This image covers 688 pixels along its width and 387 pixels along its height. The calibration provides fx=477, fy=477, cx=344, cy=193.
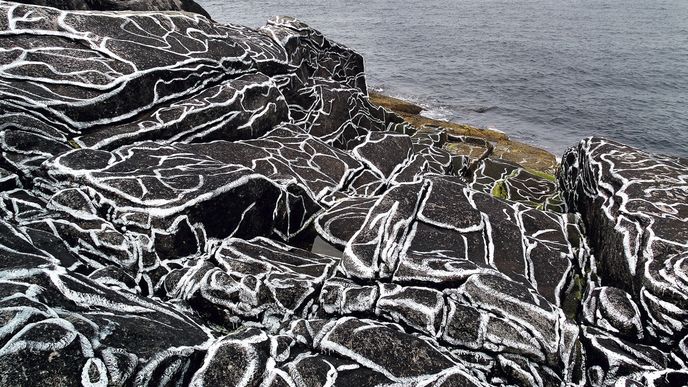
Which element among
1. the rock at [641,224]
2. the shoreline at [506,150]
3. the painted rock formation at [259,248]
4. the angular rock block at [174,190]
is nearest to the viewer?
the painted rock formation at [259,248]

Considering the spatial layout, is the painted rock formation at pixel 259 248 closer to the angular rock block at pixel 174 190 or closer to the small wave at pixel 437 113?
the angular rock block at pixel 174 190

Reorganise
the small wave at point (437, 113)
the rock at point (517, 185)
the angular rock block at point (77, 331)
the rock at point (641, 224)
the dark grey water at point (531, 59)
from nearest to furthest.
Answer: the angular rock block at point (77, 331), the rock at point (641, 224), the rock at point (517, 185), the small wave at point (437, 113), the dark grey water at point (531, 59)

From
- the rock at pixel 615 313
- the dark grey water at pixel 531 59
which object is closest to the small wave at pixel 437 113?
the dark grey water at pixel 531 59

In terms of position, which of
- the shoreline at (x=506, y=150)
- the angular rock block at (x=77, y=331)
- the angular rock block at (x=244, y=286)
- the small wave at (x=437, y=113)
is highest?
the angular rock block at (x=77, y=331)

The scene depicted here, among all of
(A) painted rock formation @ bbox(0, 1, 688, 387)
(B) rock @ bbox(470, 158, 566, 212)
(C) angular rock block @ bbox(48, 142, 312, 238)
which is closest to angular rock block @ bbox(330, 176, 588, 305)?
(A) painted rock formation @ bbox(0, 1, 688, 387)

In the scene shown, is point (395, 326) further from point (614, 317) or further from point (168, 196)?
point (168, 196)

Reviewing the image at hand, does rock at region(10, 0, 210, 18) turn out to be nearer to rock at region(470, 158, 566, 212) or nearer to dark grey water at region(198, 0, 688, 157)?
rock at region(470, 158, 566, 212)

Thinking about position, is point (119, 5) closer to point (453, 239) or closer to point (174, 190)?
point (174, 190)
